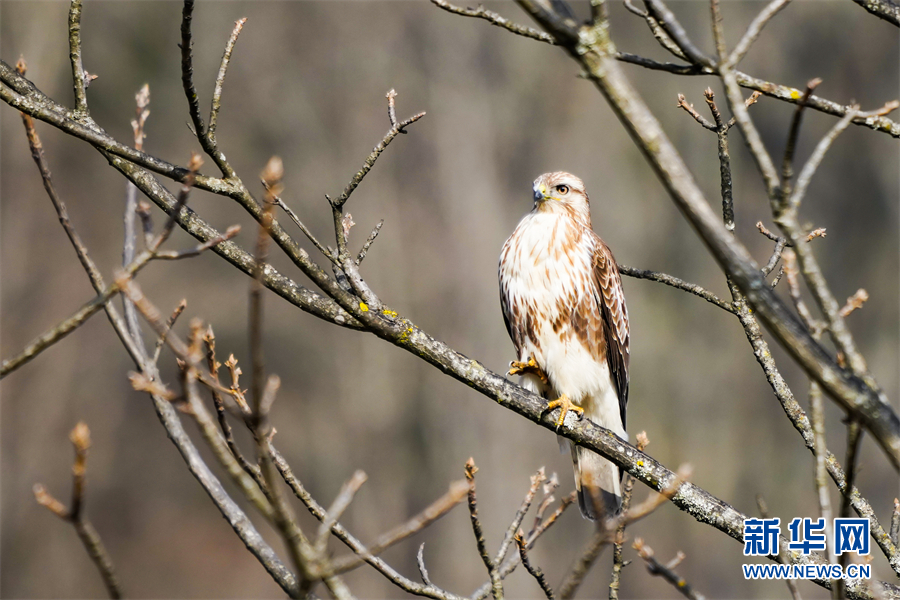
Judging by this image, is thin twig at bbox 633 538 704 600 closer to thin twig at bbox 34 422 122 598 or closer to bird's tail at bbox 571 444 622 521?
thin twig at bbox 34 422 122 598

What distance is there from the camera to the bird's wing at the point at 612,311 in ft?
12.7

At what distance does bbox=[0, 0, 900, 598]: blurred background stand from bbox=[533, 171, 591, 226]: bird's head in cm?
506

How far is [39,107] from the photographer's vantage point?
214 centimetres

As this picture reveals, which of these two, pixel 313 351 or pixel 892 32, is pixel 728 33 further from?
pixel 313 351

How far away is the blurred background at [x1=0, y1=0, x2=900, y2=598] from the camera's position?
948 cm

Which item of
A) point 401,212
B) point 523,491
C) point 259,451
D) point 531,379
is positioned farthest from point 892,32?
point 259,451

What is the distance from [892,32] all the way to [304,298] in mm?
10641

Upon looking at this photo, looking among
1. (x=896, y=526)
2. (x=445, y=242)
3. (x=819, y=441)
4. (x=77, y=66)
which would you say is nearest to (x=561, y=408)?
(x=896, y=526)

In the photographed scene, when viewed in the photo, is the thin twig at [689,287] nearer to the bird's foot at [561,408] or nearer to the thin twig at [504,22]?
the bird's foot at [561,408]

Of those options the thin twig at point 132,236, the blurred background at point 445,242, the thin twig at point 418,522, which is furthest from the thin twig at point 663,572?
the blurred background at point 445,242

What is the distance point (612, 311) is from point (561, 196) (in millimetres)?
713

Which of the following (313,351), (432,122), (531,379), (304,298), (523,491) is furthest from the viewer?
(313,351)

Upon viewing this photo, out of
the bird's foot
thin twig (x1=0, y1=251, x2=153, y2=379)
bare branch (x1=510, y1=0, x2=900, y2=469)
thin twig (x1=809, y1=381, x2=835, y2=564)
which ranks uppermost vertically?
the bird's foot

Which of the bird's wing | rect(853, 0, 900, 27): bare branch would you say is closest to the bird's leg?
the bird's wing
